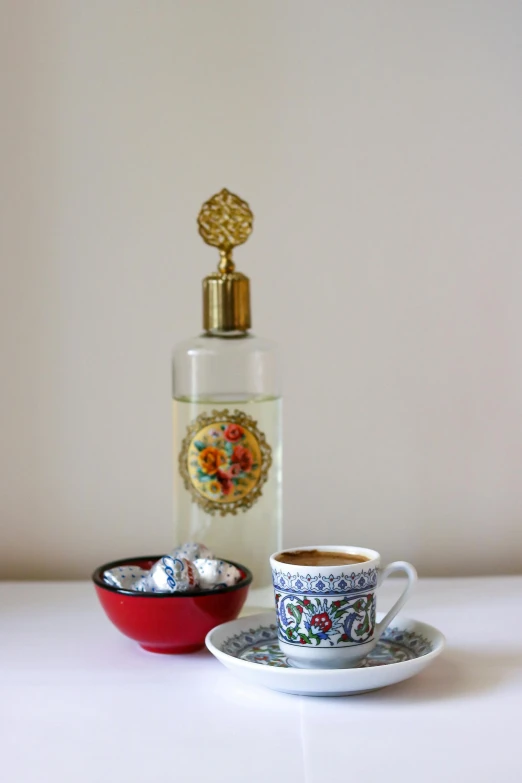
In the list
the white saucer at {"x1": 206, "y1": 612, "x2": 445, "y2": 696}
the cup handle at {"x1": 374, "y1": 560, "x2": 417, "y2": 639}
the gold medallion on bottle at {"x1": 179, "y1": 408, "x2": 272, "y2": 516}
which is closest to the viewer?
the white saucer at {"x1": 206, "y1": 612, "x2": 445, "y2": 696}

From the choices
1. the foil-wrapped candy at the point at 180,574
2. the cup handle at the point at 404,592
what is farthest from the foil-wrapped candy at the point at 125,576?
the cup handle at the point at 404,592

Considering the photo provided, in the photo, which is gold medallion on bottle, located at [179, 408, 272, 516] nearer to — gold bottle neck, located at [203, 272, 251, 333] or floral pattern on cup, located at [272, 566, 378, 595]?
gold bottle neck, located at [203, 272, 251, 333]

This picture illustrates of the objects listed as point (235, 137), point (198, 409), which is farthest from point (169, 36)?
point (198, 409)

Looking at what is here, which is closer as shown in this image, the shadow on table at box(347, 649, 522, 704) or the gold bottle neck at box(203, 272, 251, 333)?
the shadow on table at box(347, 649, 522, 704)

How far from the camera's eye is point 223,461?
976 millimetres

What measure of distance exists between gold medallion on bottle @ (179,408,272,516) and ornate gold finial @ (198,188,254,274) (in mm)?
195

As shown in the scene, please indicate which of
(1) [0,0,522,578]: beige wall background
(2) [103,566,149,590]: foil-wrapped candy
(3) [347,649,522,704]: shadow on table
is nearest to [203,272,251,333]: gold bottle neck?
(1) [0,0,522,578]: beige wall background

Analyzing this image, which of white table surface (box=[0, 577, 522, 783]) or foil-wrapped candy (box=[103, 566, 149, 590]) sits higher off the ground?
foil-wrapped candy (box=[103, 566, 149, 590])

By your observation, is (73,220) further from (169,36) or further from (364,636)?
(364,636)

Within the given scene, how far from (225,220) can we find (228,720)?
56 centimetres

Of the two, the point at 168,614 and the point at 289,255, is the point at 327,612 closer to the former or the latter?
the point at 168,614

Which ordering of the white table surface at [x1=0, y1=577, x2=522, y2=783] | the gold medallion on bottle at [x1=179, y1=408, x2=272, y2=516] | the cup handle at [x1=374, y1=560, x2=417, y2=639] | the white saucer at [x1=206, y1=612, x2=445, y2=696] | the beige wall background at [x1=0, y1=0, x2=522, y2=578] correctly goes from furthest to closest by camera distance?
the beige wall background at [x1=0, y1=0, x2=522, y2=578], the gold medallion on bottle at [x1=179, y1=408, x2=272, y2=516], the cup handle at [x1=374, y1=560, x2=417, y2=639], the white saucer at [x1=206, y1=612, x2=445, y2=696], the white table surface at [x1=0, y1=577, x2=522, y2=783]

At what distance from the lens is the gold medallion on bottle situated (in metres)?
0.98

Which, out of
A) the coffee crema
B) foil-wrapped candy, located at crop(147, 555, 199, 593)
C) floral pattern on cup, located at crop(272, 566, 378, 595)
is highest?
the coffee crema
